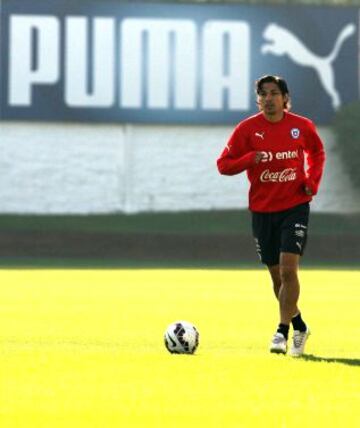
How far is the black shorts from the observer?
12.9 m

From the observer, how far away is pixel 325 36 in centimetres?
4753

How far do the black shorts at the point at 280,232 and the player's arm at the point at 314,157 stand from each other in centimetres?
22

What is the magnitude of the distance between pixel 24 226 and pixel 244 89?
875 cm

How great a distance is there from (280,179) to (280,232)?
0.44 metres
